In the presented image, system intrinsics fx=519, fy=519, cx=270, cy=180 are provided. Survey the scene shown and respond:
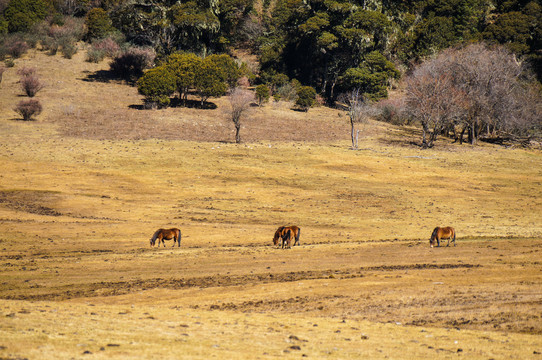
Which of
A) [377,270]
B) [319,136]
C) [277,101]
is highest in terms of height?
[277,101]

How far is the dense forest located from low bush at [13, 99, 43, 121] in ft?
62.4

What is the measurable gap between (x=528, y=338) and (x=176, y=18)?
8348 centimetres

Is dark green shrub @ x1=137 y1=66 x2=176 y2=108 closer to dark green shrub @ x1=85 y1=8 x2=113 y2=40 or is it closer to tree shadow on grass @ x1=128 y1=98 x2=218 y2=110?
tree shadow on grass @ x1=128 y1=98 x2=218 y2=110

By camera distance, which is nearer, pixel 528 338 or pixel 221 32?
pixel 528 338

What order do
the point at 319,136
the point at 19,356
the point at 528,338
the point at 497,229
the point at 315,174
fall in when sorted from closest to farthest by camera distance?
1. the point at 19,356
2. the point at 528,338
3. the point at 497,229
4. the point at 315,174
5. the point at 319,136

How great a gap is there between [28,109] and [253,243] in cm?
4817

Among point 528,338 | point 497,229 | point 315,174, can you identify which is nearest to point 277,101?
point 315,174

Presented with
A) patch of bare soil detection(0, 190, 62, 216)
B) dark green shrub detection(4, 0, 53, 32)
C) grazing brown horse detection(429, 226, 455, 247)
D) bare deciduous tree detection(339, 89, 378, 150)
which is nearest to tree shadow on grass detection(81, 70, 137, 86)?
dark green shrub detection(4, 0, 53, 32)

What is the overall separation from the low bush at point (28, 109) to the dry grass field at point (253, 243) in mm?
1195

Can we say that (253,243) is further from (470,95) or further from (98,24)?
Result: (98,24)

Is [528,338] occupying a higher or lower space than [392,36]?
lower

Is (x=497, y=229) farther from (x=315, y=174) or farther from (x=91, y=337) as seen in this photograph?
(x=91, y=337)

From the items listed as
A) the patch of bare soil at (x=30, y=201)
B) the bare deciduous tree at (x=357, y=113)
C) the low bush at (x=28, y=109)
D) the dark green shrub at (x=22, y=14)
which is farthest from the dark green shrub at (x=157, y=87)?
the dark green shrub at (x=22, y=14)

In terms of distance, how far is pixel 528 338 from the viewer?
1198cm
